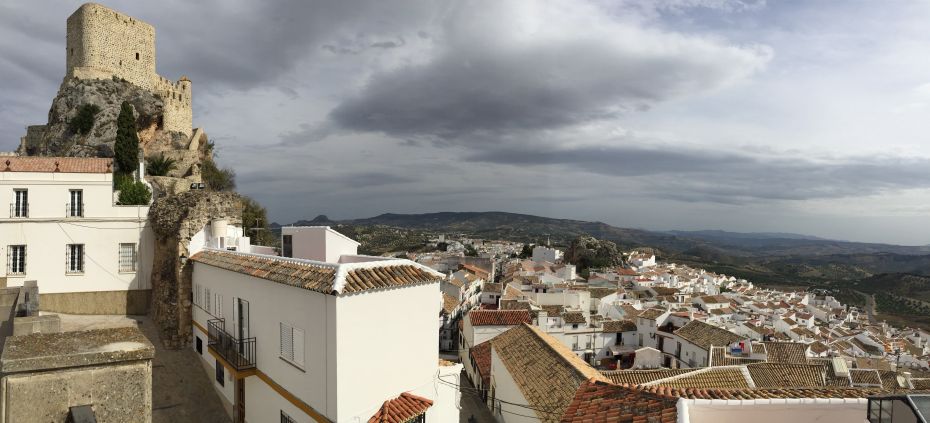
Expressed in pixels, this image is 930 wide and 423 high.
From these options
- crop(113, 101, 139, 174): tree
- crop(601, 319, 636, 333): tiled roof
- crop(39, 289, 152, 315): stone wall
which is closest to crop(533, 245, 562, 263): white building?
crop(601, 319, 636, 333): tiled roof

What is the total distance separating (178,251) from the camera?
52.1 feet

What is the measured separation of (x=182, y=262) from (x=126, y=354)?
15.2 metres

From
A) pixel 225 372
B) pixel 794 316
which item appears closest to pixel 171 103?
pixel 225 372

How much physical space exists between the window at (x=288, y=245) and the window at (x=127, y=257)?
6445 mm

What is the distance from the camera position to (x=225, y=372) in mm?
13414

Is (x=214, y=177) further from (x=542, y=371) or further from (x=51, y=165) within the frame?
(x=542, y=371)

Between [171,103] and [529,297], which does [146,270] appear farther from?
[529,297]

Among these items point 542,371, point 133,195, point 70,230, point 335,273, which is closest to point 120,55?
point 133,195

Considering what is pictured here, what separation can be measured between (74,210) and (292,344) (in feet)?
42.7

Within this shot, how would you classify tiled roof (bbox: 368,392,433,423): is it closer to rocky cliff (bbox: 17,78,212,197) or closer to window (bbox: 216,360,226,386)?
window (bbox: 216,360,226,386)

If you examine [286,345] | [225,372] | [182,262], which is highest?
[182,262]

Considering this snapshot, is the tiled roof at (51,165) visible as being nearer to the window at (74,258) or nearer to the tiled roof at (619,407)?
the window at (74,258)

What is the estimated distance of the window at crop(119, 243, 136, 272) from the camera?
17688 mm

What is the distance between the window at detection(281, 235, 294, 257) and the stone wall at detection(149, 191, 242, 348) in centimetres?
258
